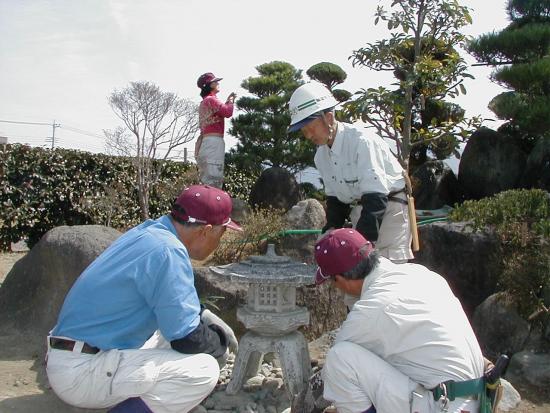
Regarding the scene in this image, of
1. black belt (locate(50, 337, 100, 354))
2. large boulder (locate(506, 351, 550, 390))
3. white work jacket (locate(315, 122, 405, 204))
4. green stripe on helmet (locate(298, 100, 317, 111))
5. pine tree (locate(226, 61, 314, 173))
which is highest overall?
pine tree (locate(226, 61, 314, 173))

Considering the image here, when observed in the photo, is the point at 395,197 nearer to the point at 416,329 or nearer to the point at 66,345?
the point at 416,329

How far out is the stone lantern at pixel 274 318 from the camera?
132 inches

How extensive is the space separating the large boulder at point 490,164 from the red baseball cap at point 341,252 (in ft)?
25.9

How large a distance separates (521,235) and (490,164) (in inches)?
213

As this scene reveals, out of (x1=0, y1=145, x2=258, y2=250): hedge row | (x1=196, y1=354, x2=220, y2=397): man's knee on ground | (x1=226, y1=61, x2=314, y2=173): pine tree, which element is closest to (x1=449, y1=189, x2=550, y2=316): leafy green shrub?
(x1=196, y1=354, x2=220, y2=397): man's knee on ground

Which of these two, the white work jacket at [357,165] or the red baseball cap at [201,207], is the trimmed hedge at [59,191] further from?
the red baseball cap at [201,207]

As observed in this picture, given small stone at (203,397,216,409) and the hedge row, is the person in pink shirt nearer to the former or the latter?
the hedge row

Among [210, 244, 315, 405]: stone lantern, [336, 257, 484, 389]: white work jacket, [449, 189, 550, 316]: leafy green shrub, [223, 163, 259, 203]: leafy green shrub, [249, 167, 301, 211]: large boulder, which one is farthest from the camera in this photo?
[223, 163, 259, 203]: leafy green shrub

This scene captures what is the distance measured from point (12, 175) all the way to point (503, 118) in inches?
290

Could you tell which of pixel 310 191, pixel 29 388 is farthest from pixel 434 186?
pixel 29 388

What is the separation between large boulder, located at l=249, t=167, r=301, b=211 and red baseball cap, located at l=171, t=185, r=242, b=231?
7342 millimetres

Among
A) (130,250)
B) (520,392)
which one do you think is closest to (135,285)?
(130,250)

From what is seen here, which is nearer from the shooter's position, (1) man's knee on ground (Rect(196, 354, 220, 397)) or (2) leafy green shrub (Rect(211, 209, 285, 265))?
(1) man's knee on ground (Rect(196, 354, 220, 397))

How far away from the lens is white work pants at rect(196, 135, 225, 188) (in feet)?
26.0
